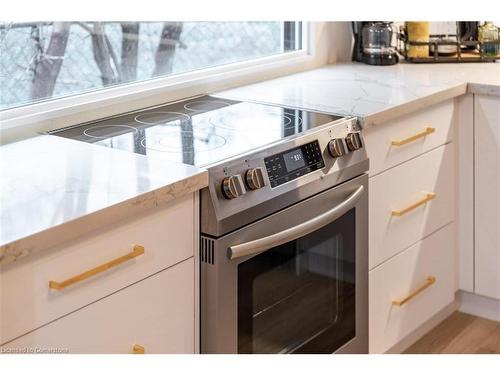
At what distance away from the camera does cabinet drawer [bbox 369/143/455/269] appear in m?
2.62

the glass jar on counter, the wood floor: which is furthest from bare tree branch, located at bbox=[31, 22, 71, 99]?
the glass jar on counter

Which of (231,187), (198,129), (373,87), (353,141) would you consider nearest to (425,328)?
(373,87)

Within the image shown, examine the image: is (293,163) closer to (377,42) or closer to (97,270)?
(97,270)

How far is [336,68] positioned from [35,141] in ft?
4.44

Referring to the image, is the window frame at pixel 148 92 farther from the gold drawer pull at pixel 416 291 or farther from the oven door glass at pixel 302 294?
the gold drawer pull at pixel 416 291

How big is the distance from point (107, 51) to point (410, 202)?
1.06 metres

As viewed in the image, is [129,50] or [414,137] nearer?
[129,50]

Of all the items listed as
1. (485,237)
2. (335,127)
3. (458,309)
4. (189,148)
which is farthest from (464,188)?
(189,148)

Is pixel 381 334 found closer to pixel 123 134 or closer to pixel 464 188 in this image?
pixel 464 188

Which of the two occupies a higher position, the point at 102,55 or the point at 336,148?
the point at 102,55

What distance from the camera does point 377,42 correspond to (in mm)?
3213

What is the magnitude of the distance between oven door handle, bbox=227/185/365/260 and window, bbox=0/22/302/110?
2.35 ft

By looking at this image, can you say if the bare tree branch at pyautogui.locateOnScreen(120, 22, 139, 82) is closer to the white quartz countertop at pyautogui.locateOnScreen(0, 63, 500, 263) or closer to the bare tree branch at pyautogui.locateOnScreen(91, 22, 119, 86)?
the bare tree branch at pyautogui.locateOnScreen(91, 22, 119, 86)
